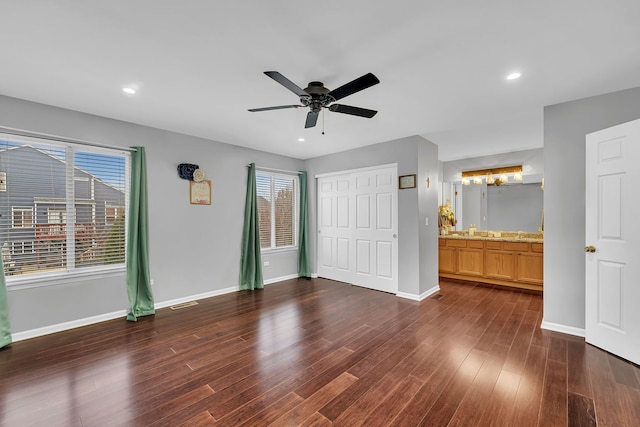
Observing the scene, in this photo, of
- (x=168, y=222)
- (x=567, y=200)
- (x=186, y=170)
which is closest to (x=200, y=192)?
(x=186, y=170)

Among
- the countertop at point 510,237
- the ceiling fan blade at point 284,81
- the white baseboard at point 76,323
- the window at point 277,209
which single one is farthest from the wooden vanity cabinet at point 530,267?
the white baseboard at point 76,323

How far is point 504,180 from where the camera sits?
18.3ft

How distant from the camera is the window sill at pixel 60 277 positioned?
291 cm

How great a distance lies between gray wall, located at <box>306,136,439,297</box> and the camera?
14.0 ft

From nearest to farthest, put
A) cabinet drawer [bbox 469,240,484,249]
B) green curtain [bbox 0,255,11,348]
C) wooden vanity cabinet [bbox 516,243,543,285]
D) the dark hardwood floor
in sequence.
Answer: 1. the dark hardwood floor
2. green curtain [bbox 0,255,11,348]
3. wooden vanity cabinet [bbox 516,243,543,285]
4. cabinet drawer [bbox 469,240,484,249]

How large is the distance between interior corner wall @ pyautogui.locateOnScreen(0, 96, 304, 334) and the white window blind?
0.21 metres

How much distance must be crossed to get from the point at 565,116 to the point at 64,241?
5960mm

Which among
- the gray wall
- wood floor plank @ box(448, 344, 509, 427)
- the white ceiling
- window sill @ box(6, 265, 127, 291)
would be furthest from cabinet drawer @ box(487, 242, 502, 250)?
window sill @ box(6, 265, 127, 291)

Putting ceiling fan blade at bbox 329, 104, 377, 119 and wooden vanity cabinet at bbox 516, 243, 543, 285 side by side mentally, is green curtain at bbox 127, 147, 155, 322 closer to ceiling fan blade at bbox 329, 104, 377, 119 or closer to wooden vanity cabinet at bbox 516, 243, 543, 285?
ceiling fan blade at bbox 329, 104, 377, 119

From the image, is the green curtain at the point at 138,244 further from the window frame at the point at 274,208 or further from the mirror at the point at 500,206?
the mirror at the point at 500,206

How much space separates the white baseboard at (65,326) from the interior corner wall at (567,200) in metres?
→ 5.33

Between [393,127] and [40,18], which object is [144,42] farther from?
[393,127]

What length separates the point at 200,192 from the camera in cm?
433

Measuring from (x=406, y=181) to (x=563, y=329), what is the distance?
103 inches
